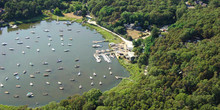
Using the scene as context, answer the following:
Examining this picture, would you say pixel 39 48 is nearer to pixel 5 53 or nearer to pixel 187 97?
pixel 5 53

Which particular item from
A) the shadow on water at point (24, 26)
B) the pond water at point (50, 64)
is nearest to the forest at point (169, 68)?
the pond water at point (50, 64)

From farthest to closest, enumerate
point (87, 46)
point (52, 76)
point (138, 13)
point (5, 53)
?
point (138, 13), point (87, 46), point (5, 53), point (52, 76)

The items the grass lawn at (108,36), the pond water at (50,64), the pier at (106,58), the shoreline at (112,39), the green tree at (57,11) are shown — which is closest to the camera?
the pond water at (50,64)

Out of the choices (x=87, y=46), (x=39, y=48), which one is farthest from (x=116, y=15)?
(x=39, y=48)

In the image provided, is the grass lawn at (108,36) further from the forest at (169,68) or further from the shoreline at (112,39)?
the forest at (169,68)

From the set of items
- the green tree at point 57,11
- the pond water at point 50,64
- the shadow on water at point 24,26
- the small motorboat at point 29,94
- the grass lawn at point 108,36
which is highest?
the green tree at point 57,11

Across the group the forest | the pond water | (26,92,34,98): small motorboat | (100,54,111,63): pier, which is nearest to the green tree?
the pond water

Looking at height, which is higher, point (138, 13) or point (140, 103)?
point (138, 13)

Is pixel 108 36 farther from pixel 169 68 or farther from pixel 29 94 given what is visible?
pixel 29 94
